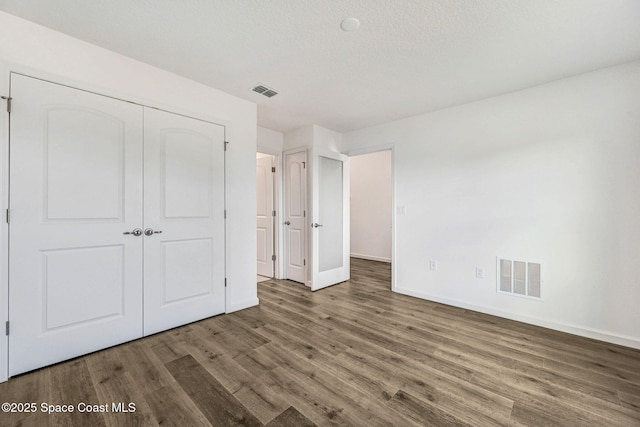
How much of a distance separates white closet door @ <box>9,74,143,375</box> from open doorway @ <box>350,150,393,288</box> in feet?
14.1

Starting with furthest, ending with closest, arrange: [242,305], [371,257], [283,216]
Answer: [371,257] < [283,216] < [242,305]

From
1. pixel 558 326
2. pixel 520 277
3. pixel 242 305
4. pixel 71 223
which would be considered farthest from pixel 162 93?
pixel 558 326

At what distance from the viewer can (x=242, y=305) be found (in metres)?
3.04

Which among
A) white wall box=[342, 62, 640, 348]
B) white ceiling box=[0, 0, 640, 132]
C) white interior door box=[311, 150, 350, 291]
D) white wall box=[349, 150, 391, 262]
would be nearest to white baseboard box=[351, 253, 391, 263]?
white wall box=[349, 150, 391, 262]

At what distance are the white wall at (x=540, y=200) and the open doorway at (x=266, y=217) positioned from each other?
7.08 ft

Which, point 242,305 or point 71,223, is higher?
point 71,223

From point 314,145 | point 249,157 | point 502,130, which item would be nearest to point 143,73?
point 249,157

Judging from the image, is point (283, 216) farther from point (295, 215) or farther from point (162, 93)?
point (162, 93)

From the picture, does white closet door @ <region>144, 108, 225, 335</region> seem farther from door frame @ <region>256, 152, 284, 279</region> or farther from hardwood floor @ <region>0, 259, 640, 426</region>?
door frame @ <region>256, 152, 284, 279</region>

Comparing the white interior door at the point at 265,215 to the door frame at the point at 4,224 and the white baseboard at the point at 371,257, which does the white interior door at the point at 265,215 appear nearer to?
the white baseboard at the point at 371,257

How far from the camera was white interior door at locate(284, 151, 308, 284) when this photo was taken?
405 centimetres

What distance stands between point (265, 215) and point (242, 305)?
6.03ft

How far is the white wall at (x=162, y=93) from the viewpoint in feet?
5.90

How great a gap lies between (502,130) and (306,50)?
7.53 feet
